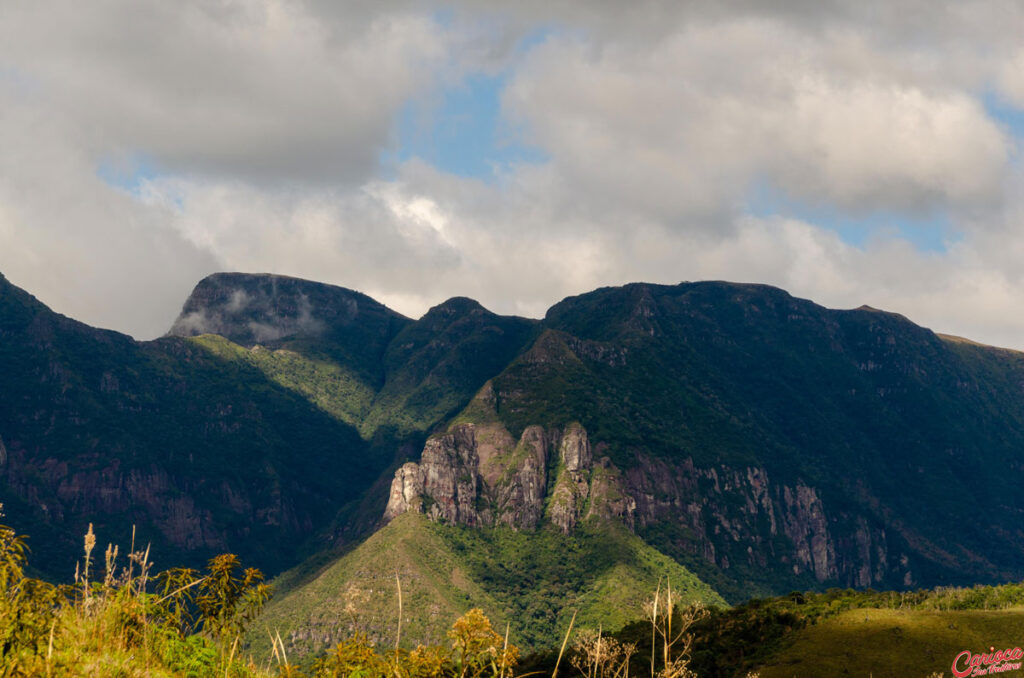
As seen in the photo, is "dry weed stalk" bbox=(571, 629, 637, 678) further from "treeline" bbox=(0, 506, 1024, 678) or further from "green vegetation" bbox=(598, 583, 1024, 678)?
"green vegetation" bbox=(598, 583, 1024, 678)

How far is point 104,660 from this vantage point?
1667cm

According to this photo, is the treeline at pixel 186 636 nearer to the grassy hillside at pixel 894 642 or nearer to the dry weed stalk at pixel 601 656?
the dry weed stalk at pixel 601 656

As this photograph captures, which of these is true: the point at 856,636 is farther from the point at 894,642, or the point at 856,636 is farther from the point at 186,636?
the point at 186,636

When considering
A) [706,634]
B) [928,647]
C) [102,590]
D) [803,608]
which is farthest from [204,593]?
[803,608]

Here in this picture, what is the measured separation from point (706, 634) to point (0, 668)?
6938 inches

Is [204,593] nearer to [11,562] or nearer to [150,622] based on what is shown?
[150,622]
